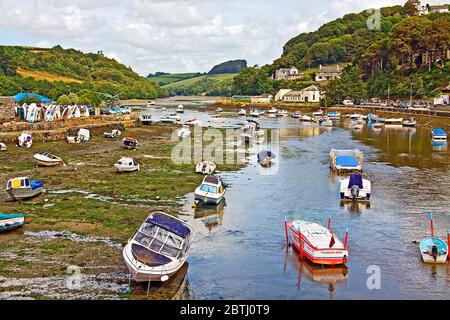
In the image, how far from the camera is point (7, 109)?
225 ft

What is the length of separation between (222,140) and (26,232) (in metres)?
46.3

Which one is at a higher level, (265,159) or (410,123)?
(410,123)

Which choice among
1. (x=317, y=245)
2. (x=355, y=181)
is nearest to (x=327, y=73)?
(x=355, y=181)

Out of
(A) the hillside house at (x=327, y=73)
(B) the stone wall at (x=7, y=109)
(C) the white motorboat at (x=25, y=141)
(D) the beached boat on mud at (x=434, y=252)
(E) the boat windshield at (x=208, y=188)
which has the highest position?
(A) the hillside house at (x=327, y=73)

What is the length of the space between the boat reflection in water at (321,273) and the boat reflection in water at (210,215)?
6.59 m

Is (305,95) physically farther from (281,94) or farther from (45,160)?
(45,160)

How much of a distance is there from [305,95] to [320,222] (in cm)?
13580

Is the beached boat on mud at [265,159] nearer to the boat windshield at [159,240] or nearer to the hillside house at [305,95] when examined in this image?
the boat windshield at [159,240]

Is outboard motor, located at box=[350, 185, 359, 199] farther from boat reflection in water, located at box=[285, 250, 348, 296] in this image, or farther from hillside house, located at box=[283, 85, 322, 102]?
hillside house, located at box=[283, 85, 322, 102]

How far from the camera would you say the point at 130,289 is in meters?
19.2

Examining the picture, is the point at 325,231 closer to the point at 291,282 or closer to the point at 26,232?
the point at 291,282

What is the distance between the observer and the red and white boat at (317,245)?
73.2 feet

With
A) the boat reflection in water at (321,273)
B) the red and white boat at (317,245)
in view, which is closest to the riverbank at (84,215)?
the boat reflection in water at (321,273)
